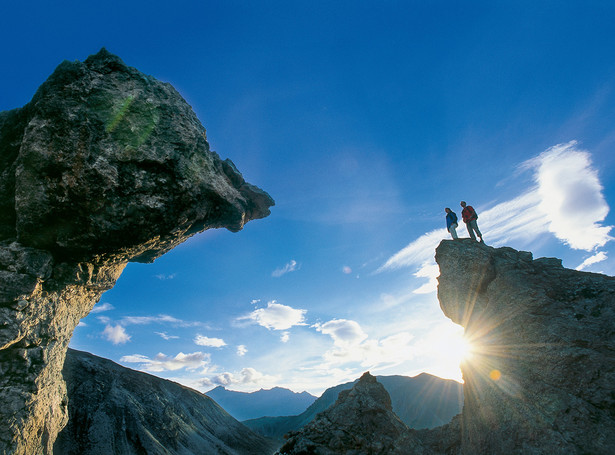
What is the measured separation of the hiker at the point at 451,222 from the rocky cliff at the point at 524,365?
1938 millimetres

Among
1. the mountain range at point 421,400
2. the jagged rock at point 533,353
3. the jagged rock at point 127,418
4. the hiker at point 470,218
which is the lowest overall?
the mountain range at point 421,400

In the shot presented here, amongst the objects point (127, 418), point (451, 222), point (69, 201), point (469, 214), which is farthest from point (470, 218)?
point (127, 418)

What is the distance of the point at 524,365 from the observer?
1089 cm

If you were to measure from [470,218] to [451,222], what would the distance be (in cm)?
115

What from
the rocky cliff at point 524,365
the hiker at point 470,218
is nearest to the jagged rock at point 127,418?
the rocky cliff at point 524,365

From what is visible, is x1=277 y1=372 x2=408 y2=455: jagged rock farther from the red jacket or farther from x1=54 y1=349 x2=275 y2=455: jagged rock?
x1=54 y1=349 x2=275 y2=455: jagged rock

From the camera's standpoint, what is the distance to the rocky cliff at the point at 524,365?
8922 mm

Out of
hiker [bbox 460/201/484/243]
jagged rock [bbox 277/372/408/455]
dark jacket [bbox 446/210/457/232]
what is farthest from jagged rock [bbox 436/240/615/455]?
jagged rock [bbox 277/372/408/455]

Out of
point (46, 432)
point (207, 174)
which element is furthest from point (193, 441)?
point (207, 174)

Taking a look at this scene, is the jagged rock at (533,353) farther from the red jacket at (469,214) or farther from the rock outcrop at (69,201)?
the rock outcrop at (69,201)

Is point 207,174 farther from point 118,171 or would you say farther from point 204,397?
point 204,397

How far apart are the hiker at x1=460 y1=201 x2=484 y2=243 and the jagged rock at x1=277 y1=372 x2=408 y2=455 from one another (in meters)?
11.2

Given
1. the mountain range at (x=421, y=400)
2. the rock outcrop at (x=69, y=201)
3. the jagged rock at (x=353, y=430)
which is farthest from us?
the mountain range at (x=421, y=400)

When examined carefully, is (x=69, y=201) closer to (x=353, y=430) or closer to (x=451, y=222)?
(x=353, y=430)
